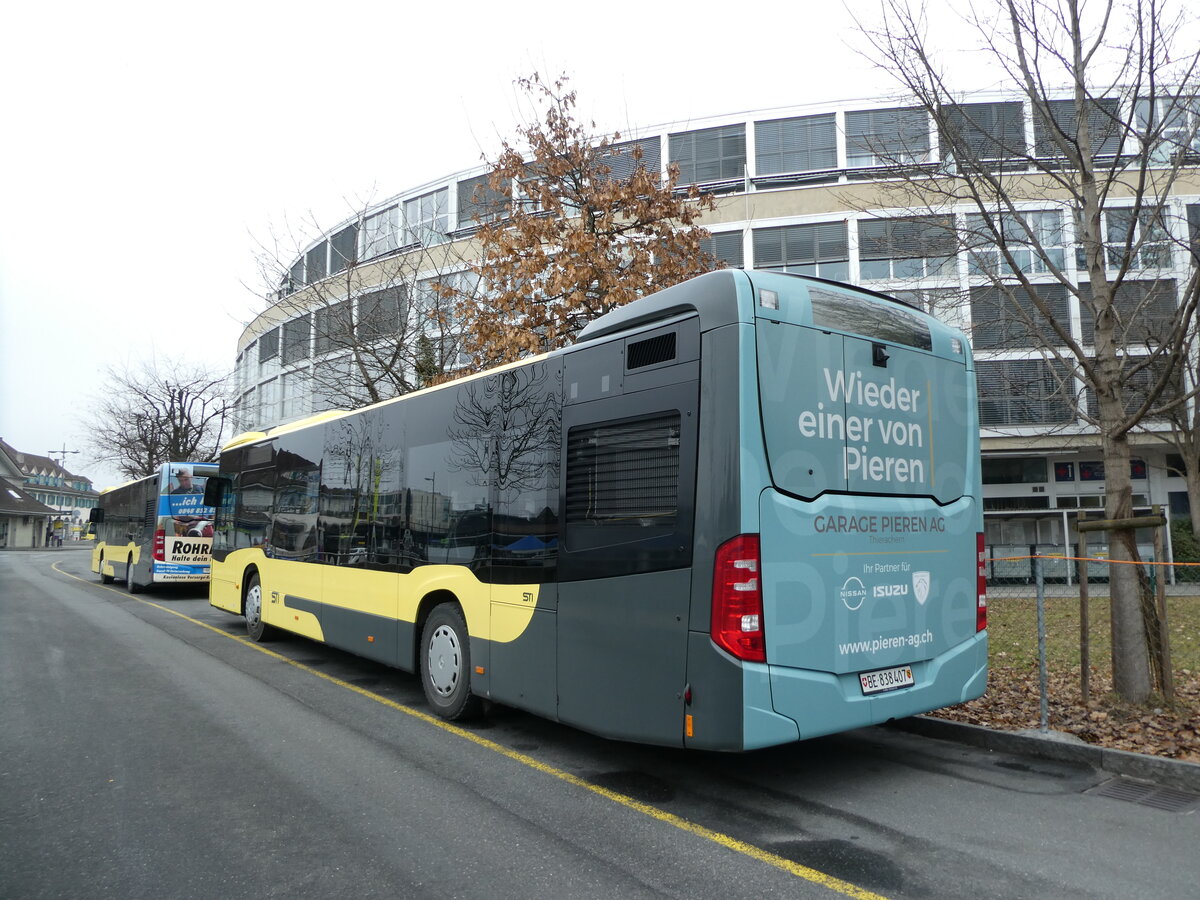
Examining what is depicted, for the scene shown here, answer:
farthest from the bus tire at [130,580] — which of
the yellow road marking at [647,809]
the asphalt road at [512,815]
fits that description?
the yellow road marking at [647,809]

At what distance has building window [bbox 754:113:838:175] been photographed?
2762cm

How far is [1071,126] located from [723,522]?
5.78 m

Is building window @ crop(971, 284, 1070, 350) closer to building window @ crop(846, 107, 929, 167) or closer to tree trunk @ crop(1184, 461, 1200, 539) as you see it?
building window @ crop(846, 107, 929, 167)

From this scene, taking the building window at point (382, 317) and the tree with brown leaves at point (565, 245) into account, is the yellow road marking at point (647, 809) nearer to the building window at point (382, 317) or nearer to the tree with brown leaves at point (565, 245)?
the tree with brown leaves at point (565, 245)

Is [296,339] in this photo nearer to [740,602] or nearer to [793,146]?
[793,146]

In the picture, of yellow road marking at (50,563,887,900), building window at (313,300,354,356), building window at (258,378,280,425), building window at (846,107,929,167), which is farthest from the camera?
building window at (258,378,280,425)

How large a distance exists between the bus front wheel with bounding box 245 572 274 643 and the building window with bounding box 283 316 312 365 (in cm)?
A: 772

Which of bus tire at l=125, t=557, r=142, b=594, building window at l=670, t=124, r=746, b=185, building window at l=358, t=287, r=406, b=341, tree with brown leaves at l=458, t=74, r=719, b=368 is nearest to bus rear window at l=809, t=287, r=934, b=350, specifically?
tree with brown leaves at l=458, t=74, r=719, b=368

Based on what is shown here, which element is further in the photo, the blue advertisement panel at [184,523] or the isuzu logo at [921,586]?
the blue advertisement panel at [184,523]

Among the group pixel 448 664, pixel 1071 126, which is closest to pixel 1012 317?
pixel 1071 126

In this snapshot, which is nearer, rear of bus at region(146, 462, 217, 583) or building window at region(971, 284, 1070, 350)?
building window at region(971, 284, 1070, 350)

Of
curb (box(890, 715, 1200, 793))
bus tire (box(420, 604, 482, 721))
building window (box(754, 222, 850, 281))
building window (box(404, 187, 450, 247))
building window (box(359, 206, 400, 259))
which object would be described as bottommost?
curb (box(890, 715, 1200, 793))

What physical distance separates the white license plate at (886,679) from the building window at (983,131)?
4268 millimetres

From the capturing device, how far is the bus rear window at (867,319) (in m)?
5.07
